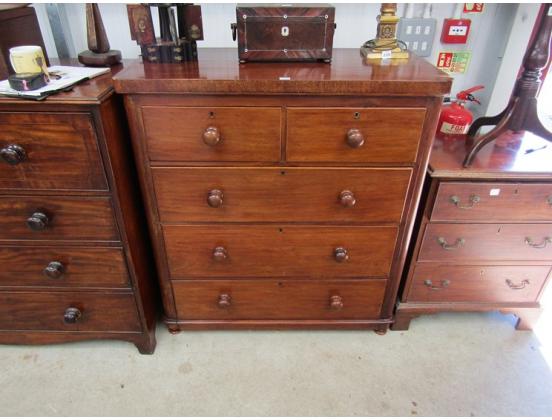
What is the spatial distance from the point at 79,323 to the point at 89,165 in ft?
2.10

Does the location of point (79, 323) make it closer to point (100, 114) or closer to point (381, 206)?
point (100, 114)

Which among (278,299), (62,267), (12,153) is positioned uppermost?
(12,153)

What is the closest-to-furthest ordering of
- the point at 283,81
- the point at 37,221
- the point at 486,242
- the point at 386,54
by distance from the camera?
1. the point at 283,81
2. the point at 37,221
3. the point at 386,54
4. the point at 486,242

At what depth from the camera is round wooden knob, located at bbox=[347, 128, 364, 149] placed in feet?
3.14

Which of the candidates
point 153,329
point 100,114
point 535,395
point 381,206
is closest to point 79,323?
point 153,329

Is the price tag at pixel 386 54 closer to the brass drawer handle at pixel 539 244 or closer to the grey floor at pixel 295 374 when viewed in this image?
the brass drawer handle at pixel 539 244

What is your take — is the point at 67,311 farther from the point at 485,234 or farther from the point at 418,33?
the point at 418,33

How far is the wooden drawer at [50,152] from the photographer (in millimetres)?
902

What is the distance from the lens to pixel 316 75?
95cm

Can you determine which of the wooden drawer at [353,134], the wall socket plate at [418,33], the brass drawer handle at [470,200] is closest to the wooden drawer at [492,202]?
the brass drawer handle at [470,200]

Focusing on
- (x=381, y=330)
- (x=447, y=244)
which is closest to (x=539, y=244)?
(x=447, y=244)

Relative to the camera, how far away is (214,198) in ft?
3.43

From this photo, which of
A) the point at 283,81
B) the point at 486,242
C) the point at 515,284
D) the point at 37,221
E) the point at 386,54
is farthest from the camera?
the point at 515,284

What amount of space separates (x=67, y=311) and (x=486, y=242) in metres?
1.45
